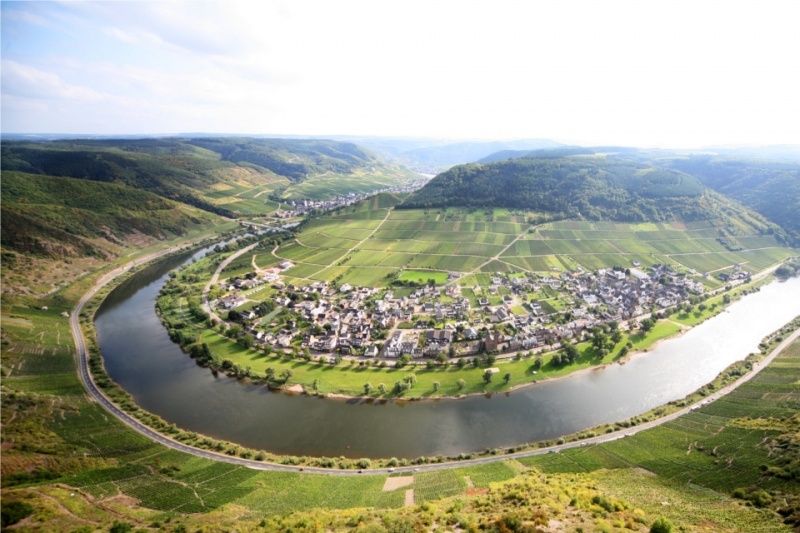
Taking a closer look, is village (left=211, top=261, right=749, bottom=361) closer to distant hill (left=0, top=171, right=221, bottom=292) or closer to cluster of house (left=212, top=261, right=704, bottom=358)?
cluster of house (left=212, top=261, right=704, bottom=358)

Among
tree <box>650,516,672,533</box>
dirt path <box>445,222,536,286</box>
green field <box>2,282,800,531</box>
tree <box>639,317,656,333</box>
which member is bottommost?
green field <box>2,282,800,531</box>

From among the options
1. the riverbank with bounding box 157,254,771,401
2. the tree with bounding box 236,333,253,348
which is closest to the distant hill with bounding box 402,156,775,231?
the riverbank with bounding box 157,254,771,401

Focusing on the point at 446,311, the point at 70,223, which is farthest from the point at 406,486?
the point at 70,223

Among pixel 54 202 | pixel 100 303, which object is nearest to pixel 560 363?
pixel 100 303

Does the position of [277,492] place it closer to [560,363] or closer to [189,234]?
[560,363]

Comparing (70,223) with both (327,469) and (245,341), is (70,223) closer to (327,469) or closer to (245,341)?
(245,341)

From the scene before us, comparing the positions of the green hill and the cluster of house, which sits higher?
the green hill

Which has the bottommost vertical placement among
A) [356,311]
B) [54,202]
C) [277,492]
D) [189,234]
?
[277,492]
